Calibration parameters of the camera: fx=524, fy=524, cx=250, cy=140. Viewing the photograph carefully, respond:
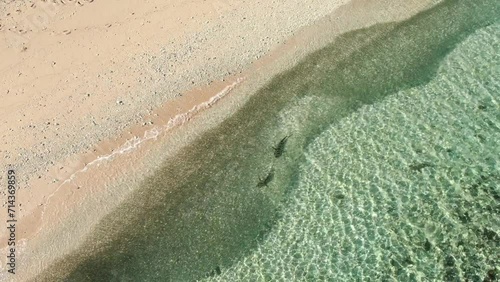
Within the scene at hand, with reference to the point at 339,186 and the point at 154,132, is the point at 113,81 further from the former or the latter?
the point at 339,186

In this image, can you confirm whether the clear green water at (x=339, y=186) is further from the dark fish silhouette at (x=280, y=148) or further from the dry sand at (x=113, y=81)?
the dry sand at (x=113, y=81)

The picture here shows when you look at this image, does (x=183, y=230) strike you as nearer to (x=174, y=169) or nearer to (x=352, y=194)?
(x=174, y=169)

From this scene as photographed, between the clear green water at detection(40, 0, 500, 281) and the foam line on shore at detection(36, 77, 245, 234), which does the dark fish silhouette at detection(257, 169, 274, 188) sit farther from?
the foam line on shore at detection(36, 77, 245, 234)

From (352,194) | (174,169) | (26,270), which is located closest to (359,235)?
Answer: (352,194)

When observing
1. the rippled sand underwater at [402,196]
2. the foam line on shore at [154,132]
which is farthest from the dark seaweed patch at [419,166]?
the foam line on shore at [154,132]

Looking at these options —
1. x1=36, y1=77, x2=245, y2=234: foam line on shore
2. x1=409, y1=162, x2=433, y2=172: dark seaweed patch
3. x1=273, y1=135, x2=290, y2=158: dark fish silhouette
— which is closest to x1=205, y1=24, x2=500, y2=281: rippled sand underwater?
x1=409, y1=162, x2=433, y2=172: dark seaweed patch

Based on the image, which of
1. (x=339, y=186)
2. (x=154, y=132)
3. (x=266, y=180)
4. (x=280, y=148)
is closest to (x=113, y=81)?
(x=154, y=132)
